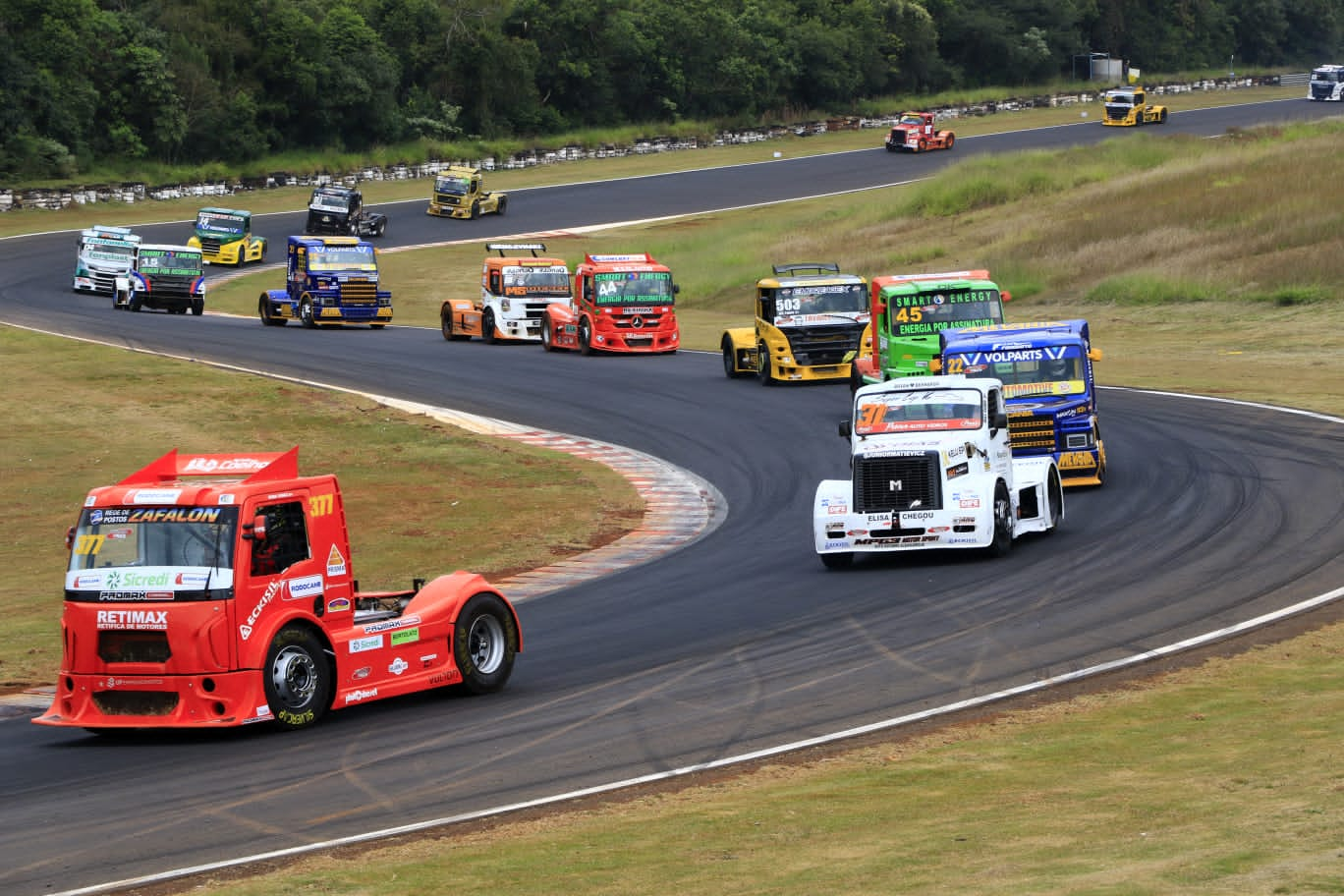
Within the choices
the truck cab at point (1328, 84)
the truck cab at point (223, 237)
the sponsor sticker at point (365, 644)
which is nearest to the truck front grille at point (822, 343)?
the sponsor sticker at point (365, 644)

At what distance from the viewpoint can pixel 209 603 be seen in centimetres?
1484

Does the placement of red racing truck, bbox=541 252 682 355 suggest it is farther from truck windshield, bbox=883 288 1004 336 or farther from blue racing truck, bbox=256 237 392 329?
truck windshield, bbox=883 288 1004 336

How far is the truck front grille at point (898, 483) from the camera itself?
891 inches

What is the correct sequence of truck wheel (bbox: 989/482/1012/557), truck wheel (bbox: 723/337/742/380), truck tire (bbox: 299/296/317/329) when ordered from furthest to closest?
truck tire (bbox: 299/296/317/329)
truck wheel (bbox: 723/337/742/380)
truck wheel (bbox: 989/482/1012/557)

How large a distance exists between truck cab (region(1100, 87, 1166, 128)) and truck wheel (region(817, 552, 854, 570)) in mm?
90547

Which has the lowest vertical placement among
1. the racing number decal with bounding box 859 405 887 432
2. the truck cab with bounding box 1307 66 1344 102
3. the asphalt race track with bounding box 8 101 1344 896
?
the asphalt race track with bounding box 8 101 1344 896

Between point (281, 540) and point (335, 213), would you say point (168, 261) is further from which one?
point (281, 540)

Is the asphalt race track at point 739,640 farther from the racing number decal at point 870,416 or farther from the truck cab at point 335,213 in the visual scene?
the truck cab at point 335,213

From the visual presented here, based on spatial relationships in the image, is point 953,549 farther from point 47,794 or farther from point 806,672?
point 47,794

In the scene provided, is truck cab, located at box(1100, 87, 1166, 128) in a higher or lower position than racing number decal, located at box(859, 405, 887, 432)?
higher

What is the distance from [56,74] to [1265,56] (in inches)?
4403

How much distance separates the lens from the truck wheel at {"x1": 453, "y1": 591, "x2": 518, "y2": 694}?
1677 centimetres

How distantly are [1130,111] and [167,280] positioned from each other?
Answer: 67.0 meters

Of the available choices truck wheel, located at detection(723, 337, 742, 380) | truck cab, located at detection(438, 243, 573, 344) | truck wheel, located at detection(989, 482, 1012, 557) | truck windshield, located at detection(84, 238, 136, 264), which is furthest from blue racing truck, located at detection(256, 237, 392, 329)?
truck wheel, located at detection(989, 482, 1012, 557)
